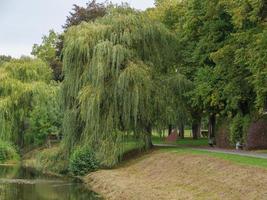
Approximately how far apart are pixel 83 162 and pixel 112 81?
210 inches

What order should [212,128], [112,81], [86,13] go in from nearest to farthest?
[112,81] → [212,128] → [86,13]

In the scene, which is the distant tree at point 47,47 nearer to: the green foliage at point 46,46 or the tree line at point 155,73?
the green foliage at point 46,46

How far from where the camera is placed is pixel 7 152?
43594 millimetres

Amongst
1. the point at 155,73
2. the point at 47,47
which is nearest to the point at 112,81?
the point at 155,73

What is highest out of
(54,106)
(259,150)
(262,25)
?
(262,25)

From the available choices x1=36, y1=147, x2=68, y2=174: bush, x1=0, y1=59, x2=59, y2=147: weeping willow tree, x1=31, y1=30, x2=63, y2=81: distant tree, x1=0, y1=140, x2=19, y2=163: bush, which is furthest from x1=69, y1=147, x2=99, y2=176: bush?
x1=31, y1=30, x2=63, y2=81: distant tree

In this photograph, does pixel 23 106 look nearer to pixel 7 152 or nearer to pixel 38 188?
pixel 7 152

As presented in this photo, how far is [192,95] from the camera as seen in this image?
35656mm

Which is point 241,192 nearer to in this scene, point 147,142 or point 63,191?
point 63,191

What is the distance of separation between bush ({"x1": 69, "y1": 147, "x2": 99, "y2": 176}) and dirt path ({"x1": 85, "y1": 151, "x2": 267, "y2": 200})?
125cm

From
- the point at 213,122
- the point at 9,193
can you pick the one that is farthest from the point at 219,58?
the point at 9,193

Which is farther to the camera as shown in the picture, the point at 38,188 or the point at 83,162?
the point at 83,162

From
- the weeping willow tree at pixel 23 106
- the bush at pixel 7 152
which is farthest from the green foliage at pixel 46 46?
the bush at pixel 7 152

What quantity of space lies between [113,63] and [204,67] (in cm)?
853
